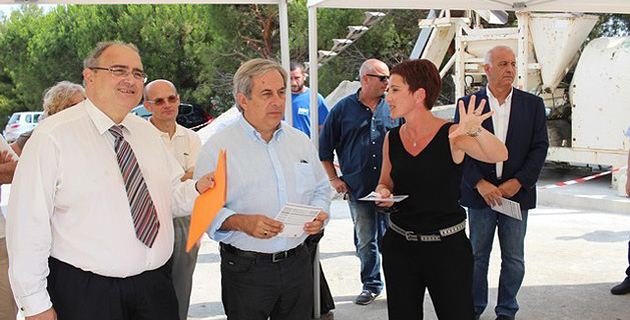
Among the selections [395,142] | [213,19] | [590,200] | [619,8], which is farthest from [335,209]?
[213,19]

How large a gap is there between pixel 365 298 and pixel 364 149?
1.21 meters

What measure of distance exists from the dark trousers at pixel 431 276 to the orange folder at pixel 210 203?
44.3 inches

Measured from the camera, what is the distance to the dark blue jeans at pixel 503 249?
421 centimetres

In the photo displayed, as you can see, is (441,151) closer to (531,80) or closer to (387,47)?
(531,80)

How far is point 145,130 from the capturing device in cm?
276

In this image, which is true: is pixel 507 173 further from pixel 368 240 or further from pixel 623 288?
pixel 623 288

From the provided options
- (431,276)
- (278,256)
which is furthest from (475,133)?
(278,256)

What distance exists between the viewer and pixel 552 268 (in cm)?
573

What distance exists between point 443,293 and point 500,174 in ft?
4.61

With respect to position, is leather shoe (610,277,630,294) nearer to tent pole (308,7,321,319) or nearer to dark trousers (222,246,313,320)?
tent pole (308,7,321,319)

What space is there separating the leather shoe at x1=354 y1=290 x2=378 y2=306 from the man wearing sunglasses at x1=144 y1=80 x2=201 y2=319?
1.53 metres

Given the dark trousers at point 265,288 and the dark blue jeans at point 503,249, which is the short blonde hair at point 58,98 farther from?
the dark blue jeans at point 503,249

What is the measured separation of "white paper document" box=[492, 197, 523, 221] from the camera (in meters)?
3.86

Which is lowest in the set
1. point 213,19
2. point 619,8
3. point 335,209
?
point 335,209
